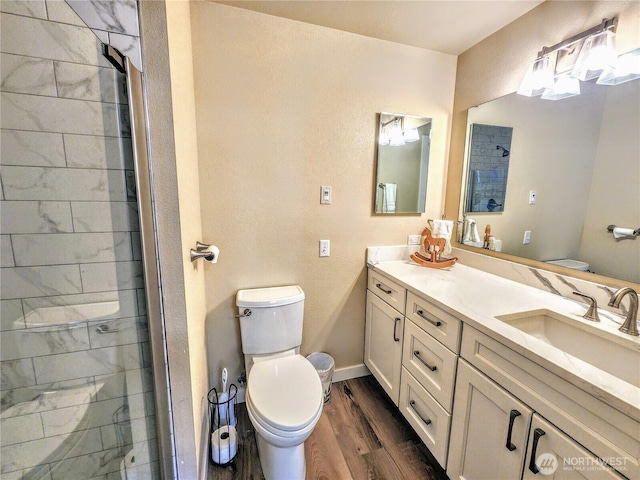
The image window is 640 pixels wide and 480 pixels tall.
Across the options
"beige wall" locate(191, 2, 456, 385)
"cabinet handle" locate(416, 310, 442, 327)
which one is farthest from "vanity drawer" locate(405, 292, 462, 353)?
"beige wall" locate(191, 2, 456, 385)

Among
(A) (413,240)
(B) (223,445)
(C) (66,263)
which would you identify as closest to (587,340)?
(A) (413,240)

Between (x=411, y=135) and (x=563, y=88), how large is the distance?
30.1 inches

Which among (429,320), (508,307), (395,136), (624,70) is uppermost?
(624,70)

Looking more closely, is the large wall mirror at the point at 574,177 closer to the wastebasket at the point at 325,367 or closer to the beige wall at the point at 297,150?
the beige wall at the point at 297,150

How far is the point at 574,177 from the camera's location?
1.27 metres

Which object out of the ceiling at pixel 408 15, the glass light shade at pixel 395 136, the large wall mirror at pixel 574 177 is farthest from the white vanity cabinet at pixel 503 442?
the ceiling at pixel 408 15

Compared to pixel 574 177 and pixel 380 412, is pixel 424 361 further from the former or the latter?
pixel 574 177

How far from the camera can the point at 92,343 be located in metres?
0.99

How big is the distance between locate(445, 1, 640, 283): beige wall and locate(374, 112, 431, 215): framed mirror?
0.22 metres

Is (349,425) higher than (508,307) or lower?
lower

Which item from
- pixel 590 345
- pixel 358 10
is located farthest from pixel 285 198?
pixel 590 345

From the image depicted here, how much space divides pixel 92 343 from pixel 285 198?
1.10m

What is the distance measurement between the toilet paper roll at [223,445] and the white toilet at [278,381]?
13cm

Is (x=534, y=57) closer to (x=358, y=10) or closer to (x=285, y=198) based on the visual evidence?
(x=358, y=10)
